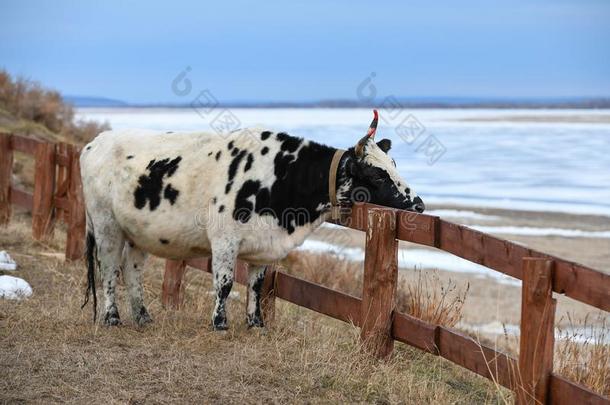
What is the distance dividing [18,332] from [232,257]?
1842 millimetres

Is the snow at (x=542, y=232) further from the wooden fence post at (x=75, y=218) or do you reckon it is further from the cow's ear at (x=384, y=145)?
the cow's ear at (x=384, y=145)

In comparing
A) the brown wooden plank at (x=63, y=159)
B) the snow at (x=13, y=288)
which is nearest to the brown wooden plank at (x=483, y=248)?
the snow at (x=13, y=288)

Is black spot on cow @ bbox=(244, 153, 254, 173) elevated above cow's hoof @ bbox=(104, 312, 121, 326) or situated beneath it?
elevated above

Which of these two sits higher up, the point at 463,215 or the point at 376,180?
the point at 376,180

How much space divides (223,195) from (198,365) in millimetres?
1556

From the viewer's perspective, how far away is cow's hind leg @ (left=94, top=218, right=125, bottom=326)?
8.28 m

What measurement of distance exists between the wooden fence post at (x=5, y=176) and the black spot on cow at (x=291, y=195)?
295 inches

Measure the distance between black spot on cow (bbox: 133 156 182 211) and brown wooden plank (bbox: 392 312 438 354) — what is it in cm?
222

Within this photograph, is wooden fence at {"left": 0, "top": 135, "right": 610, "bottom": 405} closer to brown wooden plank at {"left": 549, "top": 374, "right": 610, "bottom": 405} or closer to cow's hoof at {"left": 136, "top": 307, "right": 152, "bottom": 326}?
brown wooden plank at {"left": 549, "top": 374, "right": 610, "bottom": 405}

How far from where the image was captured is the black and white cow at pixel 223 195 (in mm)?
7453

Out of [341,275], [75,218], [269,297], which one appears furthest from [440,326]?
[341,275]

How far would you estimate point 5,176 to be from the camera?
14070mm

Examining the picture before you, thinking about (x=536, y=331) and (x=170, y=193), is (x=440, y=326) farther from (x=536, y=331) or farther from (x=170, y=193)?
(x=170, y=193)

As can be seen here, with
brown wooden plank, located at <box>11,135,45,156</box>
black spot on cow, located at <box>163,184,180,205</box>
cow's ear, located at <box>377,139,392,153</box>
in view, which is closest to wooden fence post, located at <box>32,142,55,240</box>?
brown wooden plank, located at <box>11,135,45,156</box>
